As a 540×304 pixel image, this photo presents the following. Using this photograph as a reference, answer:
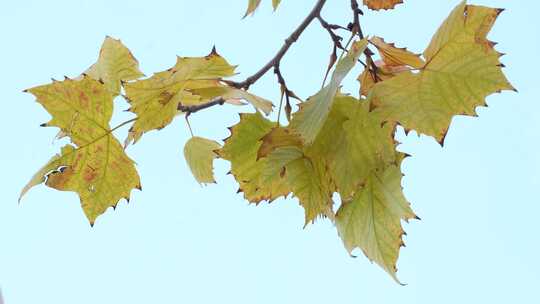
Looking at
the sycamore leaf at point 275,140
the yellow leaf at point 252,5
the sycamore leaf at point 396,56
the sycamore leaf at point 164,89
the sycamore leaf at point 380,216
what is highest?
the yellow leaf at point 252,5

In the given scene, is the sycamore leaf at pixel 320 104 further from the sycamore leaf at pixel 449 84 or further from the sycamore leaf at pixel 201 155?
the sycamore leaf at pixel 201 155

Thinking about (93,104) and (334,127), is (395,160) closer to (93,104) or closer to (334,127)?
(334,127)

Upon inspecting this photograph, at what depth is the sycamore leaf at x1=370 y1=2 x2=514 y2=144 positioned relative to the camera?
0.82 ft

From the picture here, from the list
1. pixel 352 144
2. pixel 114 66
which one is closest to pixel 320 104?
pixel 352 144

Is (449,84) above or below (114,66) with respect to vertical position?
below

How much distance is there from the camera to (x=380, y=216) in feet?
0.88

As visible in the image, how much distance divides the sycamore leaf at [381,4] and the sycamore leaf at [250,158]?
0.28 feet

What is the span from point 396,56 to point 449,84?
0.14ft

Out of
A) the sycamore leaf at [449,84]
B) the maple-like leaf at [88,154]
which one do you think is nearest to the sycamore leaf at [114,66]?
A: the maple-like leaf at [88,154]

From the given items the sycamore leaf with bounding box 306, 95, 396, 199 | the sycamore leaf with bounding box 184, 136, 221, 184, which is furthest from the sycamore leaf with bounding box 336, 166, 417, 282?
the sycamore leaf with bounding box 184, 136, 221, 184

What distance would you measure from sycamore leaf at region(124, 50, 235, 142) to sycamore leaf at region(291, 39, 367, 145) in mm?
50

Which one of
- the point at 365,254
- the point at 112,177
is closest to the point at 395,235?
the point at 365,254

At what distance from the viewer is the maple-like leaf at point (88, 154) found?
12.0 inches

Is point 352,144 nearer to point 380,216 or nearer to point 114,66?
point 380,216
